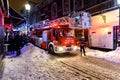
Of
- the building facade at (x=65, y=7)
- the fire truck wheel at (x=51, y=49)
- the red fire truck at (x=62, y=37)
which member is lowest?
the fire truck wheel at (x=51, y=49)

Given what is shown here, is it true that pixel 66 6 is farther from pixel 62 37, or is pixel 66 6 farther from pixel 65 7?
pixel 62 37

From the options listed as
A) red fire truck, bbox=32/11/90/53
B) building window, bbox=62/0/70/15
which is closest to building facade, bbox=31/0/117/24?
building window, bbox=62/0/70/15

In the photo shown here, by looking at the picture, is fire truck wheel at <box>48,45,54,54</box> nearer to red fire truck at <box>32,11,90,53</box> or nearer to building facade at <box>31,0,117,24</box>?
red fire truck at <box>32,11,90,53</box>

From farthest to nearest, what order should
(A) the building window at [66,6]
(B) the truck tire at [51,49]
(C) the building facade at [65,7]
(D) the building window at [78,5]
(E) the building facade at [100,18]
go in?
(A) the building window at [66,6], (D) the building window at [78,5], (C) the building facade at [65,7], (E) the building facade at [100,18], (B) the truck tire at [51,49]

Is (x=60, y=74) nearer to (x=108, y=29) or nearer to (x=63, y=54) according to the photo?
(x=63, y=54)

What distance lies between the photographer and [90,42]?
23891mm

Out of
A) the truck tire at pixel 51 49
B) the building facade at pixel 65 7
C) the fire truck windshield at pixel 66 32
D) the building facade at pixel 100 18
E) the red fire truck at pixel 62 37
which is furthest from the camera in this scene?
the building facade at pixel 65 7

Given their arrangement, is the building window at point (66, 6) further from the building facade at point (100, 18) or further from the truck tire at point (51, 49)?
the truck tire at point (51, 49)

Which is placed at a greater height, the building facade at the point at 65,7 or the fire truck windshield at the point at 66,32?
the building facade at the point at 65,7

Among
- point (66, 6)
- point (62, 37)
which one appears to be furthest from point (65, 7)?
point (62, 37)

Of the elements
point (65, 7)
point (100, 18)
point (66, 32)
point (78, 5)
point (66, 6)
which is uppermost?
point (66, 6)

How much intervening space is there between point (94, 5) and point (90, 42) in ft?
15.7

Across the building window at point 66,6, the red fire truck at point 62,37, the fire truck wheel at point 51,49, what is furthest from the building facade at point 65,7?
the fire truck wheel at point 51,49

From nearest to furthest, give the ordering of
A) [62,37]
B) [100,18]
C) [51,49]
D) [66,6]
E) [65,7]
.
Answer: [62,37]
[51,49]
[100,18]
[66,6]
[65,7]
